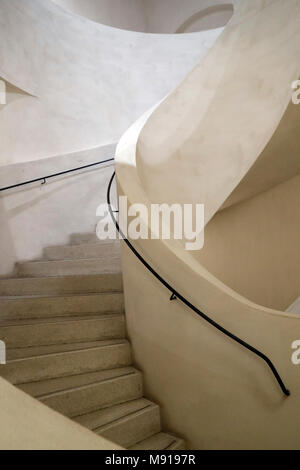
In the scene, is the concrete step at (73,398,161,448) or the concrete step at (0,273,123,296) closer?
the concrete step at (73,398,161,448)

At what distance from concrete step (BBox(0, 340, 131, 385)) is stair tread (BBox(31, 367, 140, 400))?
36 millimetres

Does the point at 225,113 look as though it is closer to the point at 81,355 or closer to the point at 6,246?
the point at 81,355

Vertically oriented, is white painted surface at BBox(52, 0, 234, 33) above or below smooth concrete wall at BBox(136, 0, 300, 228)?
above

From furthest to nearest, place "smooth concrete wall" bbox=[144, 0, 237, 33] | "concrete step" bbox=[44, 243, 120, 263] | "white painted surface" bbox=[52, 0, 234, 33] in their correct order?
"smooth concrete wall" bbox=[144, 0, 237, 33], "white painted surface" bbox=[52, 0, 234, 33], "concrete step" bbox=[44, 243, 120, 263]

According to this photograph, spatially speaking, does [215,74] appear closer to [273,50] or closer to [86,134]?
[273,50]

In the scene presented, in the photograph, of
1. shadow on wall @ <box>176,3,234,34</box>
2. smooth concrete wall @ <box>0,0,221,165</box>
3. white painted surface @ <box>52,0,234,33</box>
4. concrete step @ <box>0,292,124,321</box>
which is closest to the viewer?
concrete step @ <box>0,292,124,321</box>

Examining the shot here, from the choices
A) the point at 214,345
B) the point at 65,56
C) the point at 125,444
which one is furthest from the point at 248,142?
the point at 65,56

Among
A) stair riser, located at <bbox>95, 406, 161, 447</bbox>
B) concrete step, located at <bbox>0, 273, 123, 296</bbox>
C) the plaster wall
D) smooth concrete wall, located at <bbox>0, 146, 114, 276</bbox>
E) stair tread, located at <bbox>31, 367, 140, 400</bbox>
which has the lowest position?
stair riser, located at <bbox>95, 406, 161, 447</bbox>

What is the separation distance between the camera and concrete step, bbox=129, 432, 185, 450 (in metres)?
2.39

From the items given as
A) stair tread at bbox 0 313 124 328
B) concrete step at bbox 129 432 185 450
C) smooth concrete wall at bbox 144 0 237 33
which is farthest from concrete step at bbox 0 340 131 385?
smooth concrete wall at bbox 144 0 237 33

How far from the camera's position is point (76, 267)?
3.80 m

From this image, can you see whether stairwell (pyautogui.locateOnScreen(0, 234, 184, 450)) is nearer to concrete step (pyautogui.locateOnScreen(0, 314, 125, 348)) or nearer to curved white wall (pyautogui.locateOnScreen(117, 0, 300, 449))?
concrete step (pyautogui.locateOnScreen(0, 314, 125, 348))

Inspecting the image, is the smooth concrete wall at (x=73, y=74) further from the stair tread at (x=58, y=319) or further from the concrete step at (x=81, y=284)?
the stair tread at (x=58, y=319)
